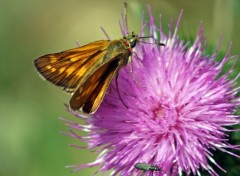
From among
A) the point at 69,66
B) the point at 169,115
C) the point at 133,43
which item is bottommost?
the point at 169,115

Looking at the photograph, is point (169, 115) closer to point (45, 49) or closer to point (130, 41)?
point (130, 41)

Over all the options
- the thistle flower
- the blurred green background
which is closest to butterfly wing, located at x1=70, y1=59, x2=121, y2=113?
the thistle flower

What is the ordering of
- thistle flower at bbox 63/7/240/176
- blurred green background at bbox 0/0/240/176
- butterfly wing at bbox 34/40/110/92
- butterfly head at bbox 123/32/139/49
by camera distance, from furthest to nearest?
blurred green background at bbox 0/0/240/176
butterfly head at bbox 123/32/139/49
butterfly wing at bbox 34/40/110/92
thistle flower at bbox 63/7/240/176

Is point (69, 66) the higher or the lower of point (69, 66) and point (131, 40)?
the lower

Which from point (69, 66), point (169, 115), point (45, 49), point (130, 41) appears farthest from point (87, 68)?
point (45, 49)

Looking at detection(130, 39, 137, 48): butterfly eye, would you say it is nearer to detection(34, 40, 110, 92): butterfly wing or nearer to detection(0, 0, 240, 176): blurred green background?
detection(34, 40, 110, 92): butterfly wing

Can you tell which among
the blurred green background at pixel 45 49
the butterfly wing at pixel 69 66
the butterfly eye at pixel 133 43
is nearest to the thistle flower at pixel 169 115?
the butterfly eye at pixel 133 43

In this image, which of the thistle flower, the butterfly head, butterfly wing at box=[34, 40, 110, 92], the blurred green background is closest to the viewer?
the thistle flower

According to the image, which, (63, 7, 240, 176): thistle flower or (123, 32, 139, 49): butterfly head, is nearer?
(63, 7, 240, 176): thistle flower
